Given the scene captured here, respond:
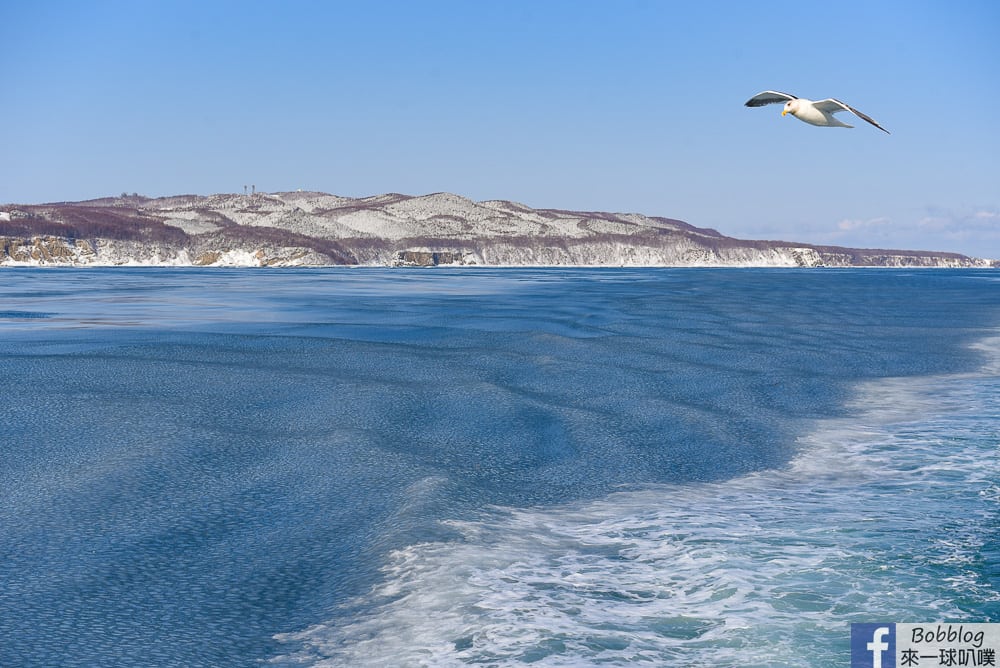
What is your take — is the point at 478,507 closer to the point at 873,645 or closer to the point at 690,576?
the point at 690,576

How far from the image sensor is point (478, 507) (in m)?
10.9

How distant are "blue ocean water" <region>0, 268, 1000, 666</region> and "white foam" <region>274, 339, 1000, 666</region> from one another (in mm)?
37

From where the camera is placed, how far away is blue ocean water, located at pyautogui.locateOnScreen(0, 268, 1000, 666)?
729 cm

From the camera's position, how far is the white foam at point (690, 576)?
7043 millimetres

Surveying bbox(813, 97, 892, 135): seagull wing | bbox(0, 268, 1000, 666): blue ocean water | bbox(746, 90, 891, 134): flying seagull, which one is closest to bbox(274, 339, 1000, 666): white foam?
bbox(0, 268, 1000, 666): blue ocean water

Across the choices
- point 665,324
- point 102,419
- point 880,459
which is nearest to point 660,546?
point 880,459

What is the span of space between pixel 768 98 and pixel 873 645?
1545 cm

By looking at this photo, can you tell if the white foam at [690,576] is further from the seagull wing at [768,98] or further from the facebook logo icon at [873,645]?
the seagull wing at [768,98]

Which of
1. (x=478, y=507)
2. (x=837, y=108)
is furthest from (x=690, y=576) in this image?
(x=837, y=108)

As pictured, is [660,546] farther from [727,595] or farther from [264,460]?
[264,460]

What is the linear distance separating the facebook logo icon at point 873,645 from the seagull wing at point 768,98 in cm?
1427

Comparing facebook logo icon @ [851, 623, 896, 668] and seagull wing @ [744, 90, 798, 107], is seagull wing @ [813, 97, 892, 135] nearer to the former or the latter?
seagull wing @ [744, 90, 798, 107]

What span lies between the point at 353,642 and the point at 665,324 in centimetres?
3019

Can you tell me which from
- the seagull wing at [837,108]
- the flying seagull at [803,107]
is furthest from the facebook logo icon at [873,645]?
the flying seagull at [803,107]
